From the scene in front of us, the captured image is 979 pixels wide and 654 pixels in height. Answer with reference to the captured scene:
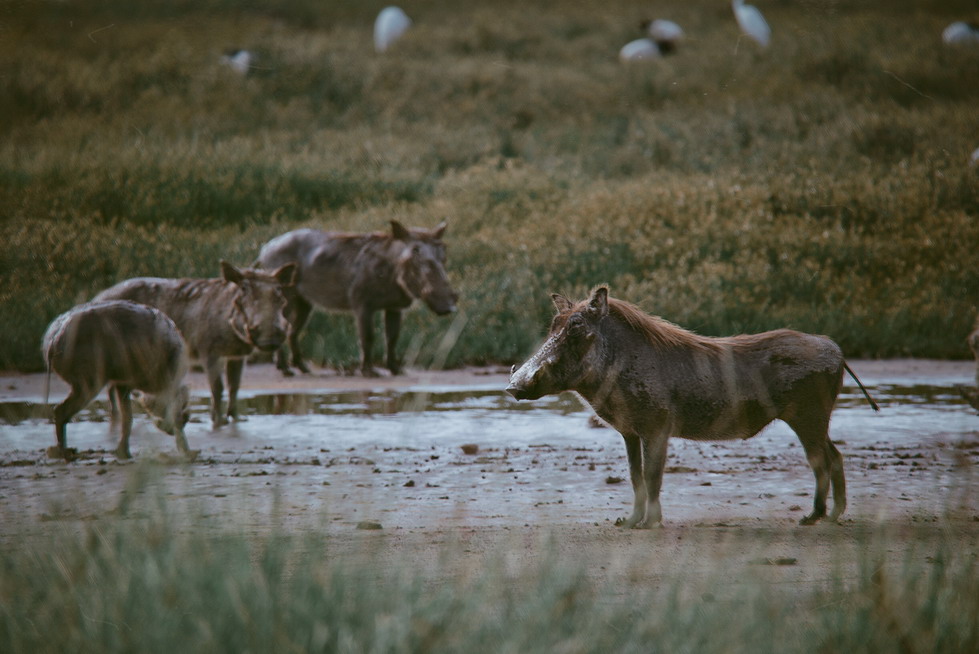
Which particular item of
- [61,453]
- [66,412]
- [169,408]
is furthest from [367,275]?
[61,453]

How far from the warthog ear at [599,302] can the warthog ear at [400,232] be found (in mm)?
5927

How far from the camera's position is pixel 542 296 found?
14.0 metres

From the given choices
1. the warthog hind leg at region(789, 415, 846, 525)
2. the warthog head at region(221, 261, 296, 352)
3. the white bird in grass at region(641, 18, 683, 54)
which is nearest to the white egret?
the white bird in grass at region(641, 18, 683, 54)

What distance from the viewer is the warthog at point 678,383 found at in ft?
17.7

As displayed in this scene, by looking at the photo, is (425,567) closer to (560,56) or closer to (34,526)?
(34,526)

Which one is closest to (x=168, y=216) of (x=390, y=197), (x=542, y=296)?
(x=390, y=197)

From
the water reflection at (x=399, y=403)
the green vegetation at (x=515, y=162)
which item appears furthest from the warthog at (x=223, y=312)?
the green vegetation at (x=515, y=162)

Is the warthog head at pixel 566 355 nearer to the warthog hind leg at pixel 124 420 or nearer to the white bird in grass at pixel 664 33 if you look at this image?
the warthog hind leg at pixel 124 420

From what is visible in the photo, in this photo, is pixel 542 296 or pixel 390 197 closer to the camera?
A: pixel 542 296

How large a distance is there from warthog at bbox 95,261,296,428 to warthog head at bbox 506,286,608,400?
3.43 meters

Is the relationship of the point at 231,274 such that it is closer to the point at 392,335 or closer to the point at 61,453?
the point at 61,453

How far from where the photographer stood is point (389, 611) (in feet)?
11.0

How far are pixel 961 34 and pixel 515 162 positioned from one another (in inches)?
304

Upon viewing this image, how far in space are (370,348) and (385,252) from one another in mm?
927
